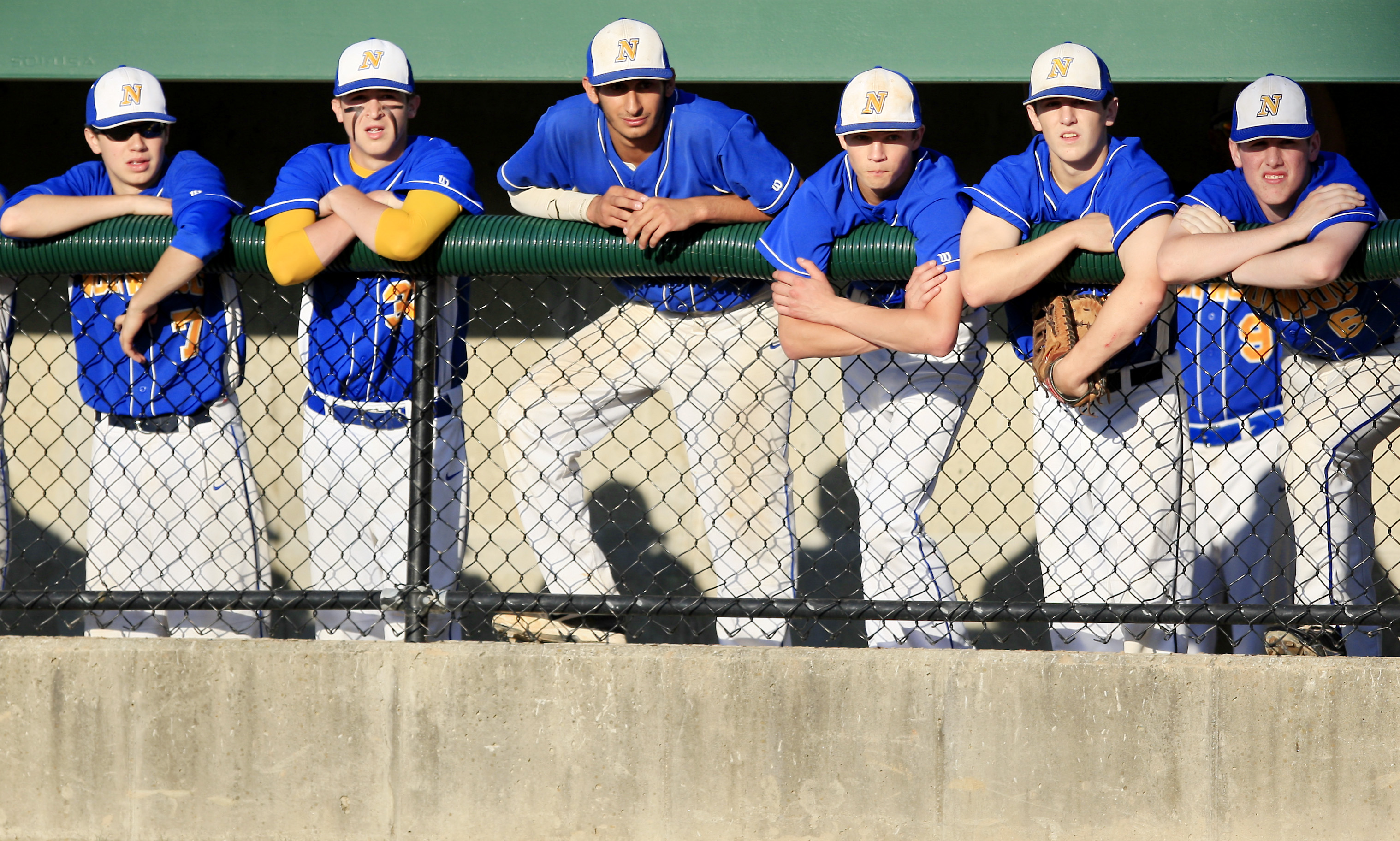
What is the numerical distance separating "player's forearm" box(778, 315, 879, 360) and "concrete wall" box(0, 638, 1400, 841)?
26.6 inches

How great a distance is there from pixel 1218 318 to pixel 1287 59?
1.33 metres

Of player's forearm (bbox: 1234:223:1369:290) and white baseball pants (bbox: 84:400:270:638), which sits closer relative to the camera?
player's forearm (bbox: 1234:223:1369:290)

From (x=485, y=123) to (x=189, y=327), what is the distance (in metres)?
2.48

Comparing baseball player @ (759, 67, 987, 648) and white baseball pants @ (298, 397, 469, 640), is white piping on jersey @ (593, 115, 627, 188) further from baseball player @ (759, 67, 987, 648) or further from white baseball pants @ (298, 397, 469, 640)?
white baseball pants @ (298, 397, 469, 640)

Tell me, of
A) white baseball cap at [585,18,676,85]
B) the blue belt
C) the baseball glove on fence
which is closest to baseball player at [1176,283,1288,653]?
the baseball glove on fence

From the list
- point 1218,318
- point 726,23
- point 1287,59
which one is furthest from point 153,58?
point 1287,59

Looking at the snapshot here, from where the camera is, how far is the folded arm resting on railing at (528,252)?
2766 millimetres

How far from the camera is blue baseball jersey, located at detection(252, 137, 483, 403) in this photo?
3064mm

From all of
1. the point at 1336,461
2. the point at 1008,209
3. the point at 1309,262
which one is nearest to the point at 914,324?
the point at 1008,209

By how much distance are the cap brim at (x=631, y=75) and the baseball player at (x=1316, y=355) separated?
130 cm

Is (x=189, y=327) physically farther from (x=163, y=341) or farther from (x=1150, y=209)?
(x=1150, y=209)

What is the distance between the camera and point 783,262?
2.74 metres

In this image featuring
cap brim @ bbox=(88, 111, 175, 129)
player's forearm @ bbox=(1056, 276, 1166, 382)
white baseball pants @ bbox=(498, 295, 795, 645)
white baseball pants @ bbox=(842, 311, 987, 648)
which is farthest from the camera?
cap brim @ bbox=(88, 111, 175, 129)

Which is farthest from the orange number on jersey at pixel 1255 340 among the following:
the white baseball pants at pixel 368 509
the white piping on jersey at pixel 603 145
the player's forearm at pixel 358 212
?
the player's forearm at pixel 358 212
